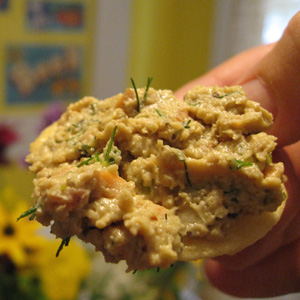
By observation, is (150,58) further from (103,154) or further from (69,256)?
(103,154)

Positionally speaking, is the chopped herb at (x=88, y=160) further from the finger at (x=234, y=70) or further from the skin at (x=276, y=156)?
the finger at (x=234, y=70)

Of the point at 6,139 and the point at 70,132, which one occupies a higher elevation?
the point at 70,132

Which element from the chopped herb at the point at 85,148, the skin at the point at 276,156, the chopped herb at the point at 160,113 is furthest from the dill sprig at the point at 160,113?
the skin at the point at 276,156

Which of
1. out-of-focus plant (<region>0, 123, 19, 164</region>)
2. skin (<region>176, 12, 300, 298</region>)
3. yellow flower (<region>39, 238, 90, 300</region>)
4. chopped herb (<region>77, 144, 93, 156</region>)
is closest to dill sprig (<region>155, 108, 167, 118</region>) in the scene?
chopped herb (<region>77, 144, 93, 156</region>)

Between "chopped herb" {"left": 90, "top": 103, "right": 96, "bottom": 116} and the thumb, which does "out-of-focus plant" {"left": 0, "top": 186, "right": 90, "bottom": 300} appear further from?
the thumb

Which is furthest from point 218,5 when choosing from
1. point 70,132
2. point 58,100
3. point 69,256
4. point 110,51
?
point 70,132

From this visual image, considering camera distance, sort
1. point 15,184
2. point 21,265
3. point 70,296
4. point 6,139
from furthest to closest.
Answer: point 15,184
point 6,139
point 70,296
point 21,265

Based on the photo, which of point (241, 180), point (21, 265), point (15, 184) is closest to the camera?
point (241, 180)

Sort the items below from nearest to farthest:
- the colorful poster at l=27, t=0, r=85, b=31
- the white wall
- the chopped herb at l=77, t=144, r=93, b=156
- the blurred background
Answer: the chopped herb at l=77, t=144, r=93, b=156 < the blurred background < the colorful poster at l=27, t=0, r=85, b=31 < the white wall

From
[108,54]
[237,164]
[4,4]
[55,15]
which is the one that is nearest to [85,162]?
[237,164]
